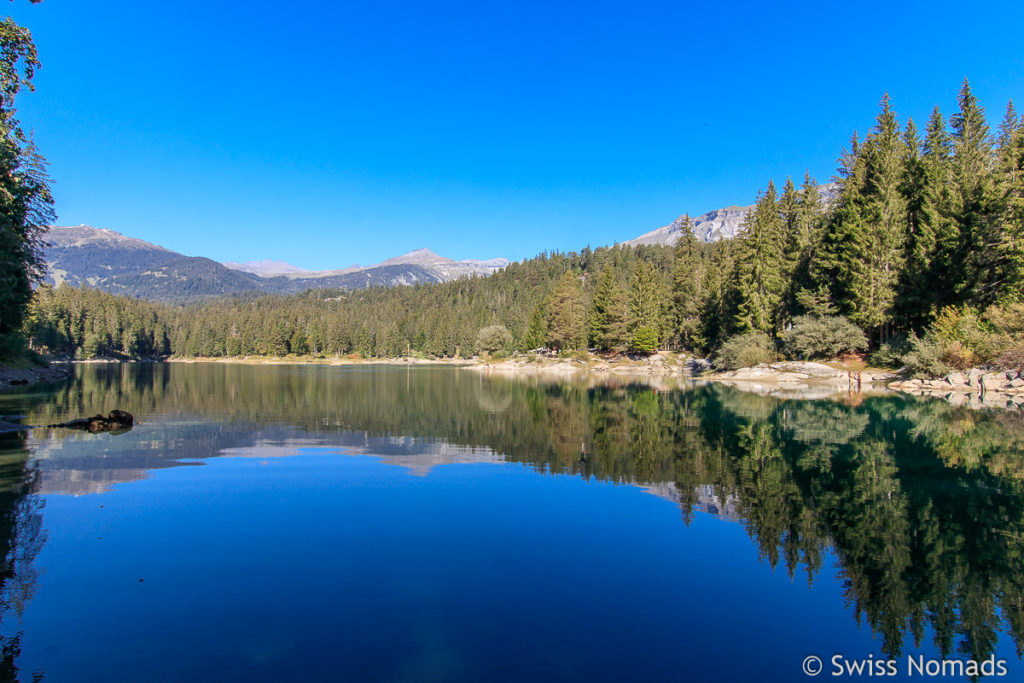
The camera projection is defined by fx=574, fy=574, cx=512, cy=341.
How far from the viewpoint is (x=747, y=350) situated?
64.1m

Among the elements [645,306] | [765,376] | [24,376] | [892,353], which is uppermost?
[645,306]

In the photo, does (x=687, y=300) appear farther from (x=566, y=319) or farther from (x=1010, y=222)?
(x=1010, y=222)

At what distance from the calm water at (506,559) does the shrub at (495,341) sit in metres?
102

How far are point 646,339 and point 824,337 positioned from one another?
3613 cm

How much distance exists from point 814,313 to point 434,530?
191 feet

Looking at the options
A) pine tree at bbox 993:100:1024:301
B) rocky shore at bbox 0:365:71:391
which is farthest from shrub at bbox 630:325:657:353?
rocky shore at bbox 0:365:71:391

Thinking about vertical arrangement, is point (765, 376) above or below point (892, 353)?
below

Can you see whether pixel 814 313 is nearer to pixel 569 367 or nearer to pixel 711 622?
pixel 569 367

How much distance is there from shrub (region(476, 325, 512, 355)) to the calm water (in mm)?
102390

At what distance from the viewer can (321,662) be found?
6762 millimetres

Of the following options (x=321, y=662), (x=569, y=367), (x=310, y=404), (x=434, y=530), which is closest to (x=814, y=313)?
(x=569, y=367)

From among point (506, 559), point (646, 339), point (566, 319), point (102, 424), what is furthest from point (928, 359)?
point (566, 319)

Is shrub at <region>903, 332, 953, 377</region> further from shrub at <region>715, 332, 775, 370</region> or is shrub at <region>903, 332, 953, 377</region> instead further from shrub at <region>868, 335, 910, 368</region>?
shrub at <region>715, 332, 775, 370</region>

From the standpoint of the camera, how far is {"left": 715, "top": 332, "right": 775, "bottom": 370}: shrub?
209 feet
